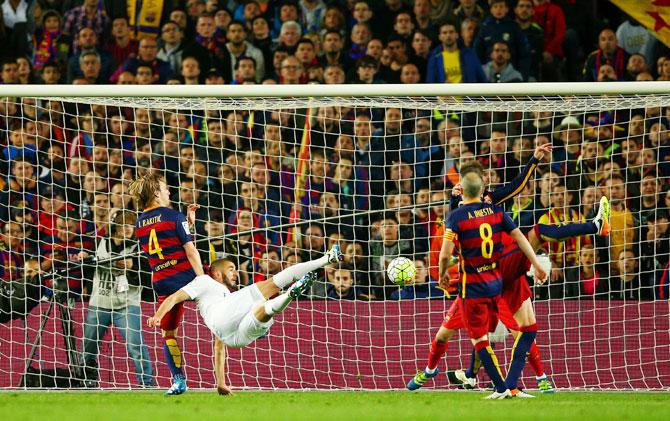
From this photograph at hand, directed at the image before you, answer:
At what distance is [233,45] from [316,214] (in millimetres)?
3055

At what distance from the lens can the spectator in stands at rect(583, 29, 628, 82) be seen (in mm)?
13219

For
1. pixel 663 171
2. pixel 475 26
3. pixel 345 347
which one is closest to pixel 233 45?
pixel 475 26

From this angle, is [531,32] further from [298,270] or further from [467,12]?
[298,270]

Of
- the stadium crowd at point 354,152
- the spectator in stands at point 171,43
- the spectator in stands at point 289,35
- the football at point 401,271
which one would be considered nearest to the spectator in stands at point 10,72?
the stadium crowd at point 354,152

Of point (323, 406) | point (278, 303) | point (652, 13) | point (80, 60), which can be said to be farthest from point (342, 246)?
point (652, 13)

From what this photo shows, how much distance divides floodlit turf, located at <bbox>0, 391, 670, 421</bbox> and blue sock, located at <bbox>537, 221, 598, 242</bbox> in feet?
4.31

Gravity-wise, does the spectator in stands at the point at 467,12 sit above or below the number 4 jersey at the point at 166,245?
above

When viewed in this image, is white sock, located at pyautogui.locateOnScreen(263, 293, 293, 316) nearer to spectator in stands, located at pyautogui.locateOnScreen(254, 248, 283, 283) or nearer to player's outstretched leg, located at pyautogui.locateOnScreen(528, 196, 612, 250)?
player's outstretched leg, located at pyautogui.locateOnScreen(528, 196, 612, 250)

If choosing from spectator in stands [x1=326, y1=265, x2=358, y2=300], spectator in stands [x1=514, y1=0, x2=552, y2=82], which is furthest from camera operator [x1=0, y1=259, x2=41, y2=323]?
spectator in stands [x1=514, y1=0, x2=552, y2=82]

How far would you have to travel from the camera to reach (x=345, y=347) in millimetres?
11125

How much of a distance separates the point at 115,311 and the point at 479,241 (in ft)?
13.4

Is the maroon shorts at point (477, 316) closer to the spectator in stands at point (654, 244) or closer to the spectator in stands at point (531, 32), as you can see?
the spectator in stands at point (654, 244)

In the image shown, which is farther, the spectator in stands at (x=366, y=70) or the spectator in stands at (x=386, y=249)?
the spectator in stands at (x=366, y=70)

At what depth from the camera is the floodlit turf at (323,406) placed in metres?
7.54
